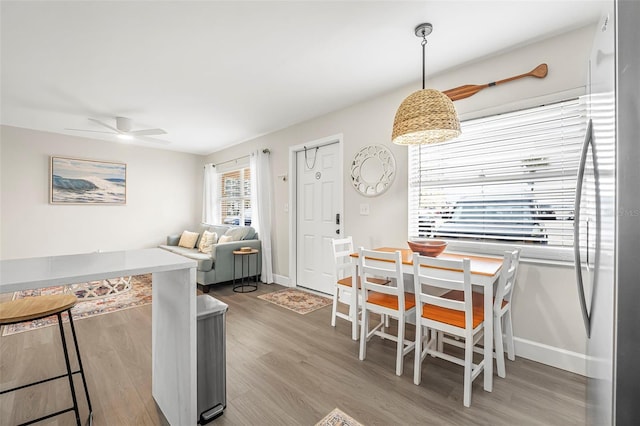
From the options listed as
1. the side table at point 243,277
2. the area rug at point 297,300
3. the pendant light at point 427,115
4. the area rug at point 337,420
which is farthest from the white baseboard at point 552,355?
the side table at point 243,277

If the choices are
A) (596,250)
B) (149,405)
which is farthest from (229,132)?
(596,250)

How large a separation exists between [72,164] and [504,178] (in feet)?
20.7

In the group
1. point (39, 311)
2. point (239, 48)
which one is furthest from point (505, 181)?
point (39, 311)

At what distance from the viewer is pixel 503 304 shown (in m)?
2.05

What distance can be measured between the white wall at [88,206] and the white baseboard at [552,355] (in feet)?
19.9

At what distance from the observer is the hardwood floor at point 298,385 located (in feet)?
5.24

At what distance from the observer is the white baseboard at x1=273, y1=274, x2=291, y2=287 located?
430 cm

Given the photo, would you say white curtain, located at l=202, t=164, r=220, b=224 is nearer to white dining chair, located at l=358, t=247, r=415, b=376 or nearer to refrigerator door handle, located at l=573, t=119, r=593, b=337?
white dining chair, located at l=358, t=247, r=415, b=376

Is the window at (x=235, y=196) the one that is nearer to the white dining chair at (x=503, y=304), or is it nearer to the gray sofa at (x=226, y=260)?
the gray sofa at (x=226, y=260)

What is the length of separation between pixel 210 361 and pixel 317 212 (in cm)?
259

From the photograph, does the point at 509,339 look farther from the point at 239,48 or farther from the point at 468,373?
the point at 239,48

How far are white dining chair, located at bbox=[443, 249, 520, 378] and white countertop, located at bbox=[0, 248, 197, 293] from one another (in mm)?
1875

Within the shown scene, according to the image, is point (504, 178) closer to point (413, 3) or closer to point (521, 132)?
point (521, 132)

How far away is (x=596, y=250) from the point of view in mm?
899
